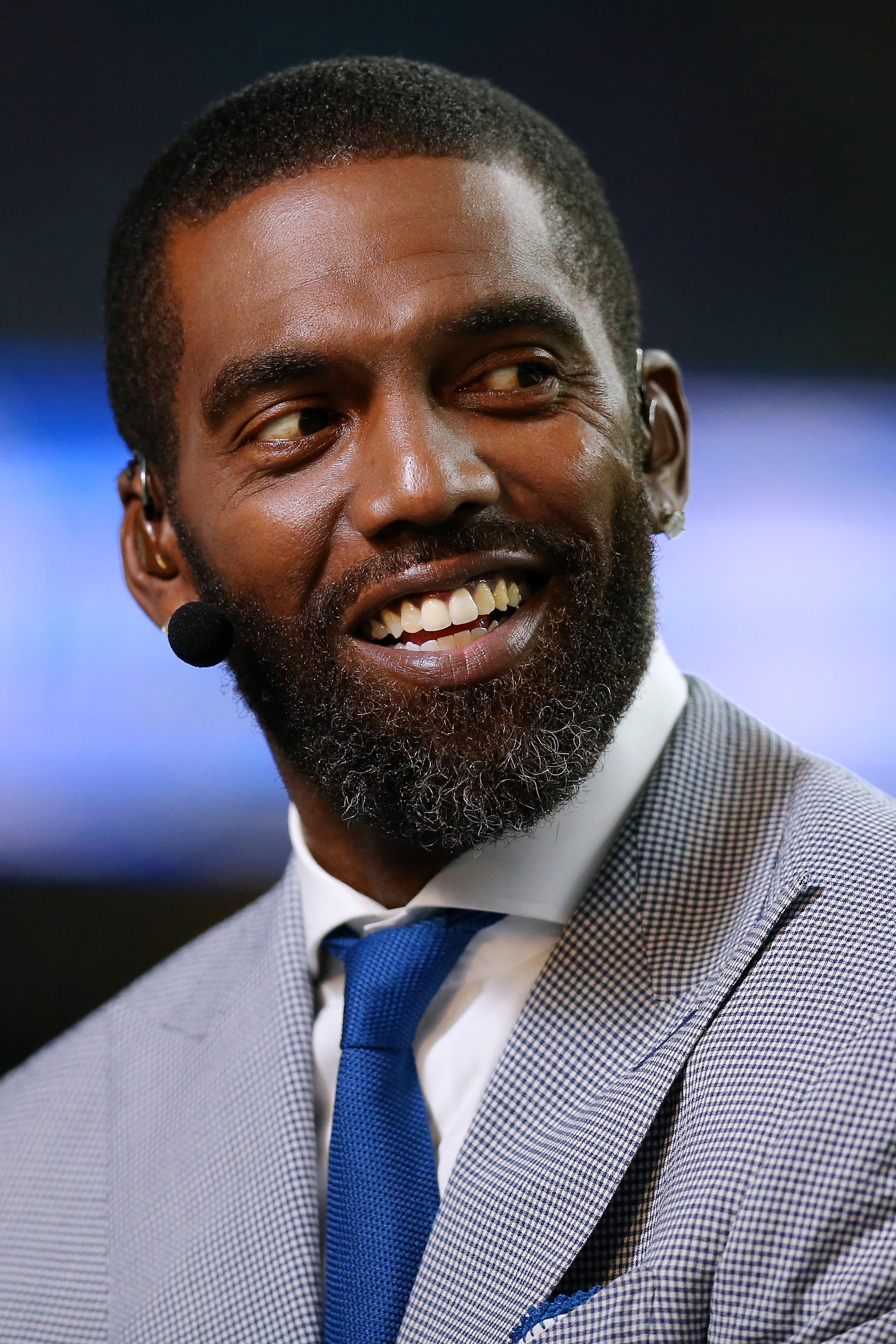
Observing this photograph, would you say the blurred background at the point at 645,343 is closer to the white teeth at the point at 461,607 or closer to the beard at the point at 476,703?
the beard at the point at 476,703

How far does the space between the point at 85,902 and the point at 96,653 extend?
0.55 meters

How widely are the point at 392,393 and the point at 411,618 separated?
0.76ft

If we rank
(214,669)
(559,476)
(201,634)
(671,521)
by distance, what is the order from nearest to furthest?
(559,476) < (201,634) < (671,521) < (214,669)

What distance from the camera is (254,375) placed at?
5.09 feet

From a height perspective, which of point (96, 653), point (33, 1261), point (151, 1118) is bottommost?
point (33, 1261)

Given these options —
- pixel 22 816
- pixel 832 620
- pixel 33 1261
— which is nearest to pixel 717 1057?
pixel 33 1261

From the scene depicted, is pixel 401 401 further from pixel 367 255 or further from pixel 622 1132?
pixel 622 1132

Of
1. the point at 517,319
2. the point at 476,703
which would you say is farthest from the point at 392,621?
the point at 517,319

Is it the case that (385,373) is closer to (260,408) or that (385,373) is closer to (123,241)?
(260,408)

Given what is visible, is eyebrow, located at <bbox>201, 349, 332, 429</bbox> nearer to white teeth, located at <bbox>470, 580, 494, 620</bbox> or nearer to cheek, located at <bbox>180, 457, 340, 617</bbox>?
cheek, located at <bbox>180, 457, 340, 617</bbox>

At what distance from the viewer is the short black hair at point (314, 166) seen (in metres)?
1.59

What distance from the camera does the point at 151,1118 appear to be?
1742mm

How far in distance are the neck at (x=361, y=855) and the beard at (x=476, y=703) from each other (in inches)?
1.6

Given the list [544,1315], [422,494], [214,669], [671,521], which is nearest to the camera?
[544,1315]
